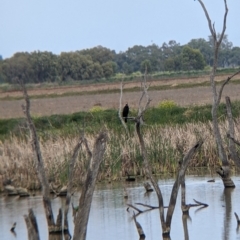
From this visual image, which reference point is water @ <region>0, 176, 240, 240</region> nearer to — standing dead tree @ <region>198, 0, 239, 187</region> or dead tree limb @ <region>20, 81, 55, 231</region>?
standing dead tree @ <region>198, 0, 239, 187</region>

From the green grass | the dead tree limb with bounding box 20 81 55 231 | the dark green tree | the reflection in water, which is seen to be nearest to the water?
the reflection in water

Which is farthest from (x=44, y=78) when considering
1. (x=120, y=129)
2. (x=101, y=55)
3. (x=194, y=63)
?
(x=120, y=129)

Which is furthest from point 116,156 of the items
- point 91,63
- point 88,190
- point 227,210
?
point 91,63

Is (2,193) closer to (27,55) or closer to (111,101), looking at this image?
(111,101)

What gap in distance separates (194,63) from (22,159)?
206ft

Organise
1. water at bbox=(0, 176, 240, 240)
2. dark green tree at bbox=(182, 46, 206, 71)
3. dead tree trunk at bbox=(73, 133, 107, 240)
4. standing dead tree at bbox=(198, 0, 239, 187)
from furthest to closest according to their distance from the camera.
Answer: dark green tree at bbox=(182, 46, 206, 71), standing dead tree at bbox=(198, 0, 239, 187), water at bbox=(0, 176, 240, 240), dead tree trunk at bbox=(73, 133, 107, 240)

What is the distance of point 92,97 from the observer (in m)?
51.9

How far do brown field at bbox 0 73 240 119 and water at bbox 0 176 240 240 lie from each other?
22858 mm

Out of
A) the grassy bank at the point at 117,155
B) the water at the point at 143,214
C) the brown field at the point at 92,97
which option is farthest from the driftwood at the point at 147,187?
the brown field at the point at 92,97

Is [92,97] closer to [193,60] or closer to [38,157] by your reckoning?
[193,60]

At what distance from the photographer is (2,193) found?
1786cm

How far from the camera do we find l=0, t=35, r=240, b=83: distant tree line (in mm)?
62472

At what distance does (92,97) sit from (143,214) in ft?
126

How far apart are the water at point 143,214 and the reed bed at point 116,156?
0.59 m
